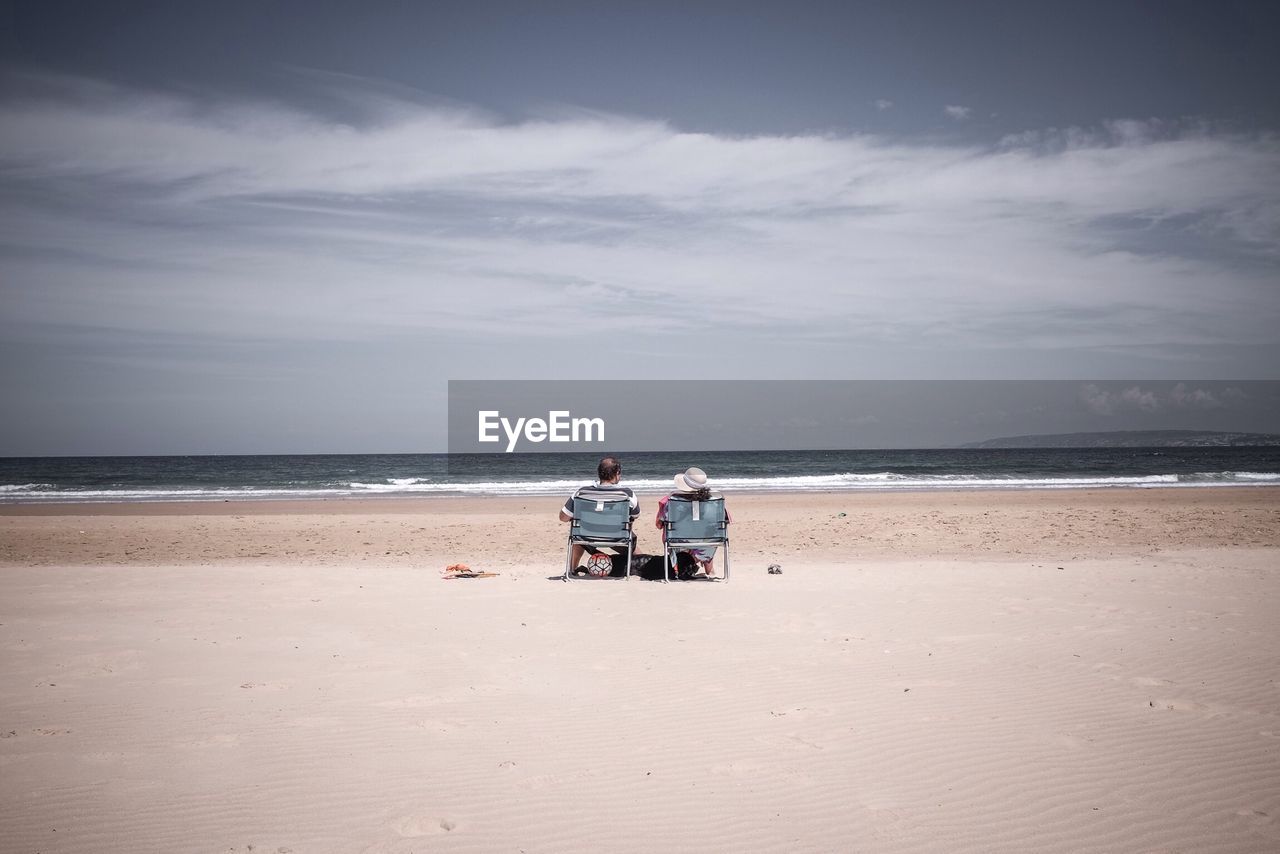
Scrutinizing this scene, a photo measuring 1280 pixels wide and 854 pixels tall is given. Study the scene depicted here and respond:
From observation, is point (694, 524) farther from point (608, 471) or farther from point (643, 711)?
point (643, 711)

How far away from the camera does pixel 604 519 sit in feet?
26.1

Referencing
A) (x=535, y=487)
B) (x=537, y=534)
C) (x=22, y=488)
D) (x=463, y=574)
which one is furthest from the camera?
(x=22, y=488)

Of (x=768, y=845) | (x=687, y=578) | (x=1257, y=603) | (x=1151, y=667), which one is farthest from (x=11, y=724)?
(x=1257, y=603)

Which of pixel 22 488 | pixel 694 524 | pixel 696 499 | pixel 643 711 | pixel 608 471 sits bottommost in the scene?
pixel 22 488

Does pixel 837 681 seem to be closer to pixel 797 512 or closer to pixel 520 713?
pixel 520 713

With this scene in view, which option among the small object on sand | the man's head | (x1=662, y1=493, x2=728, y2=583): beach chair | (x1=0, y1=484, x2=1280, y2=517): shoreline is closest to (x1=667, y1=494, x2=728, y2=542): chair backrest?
(x1=662, y1=493, x2=728, y2=583): beach chair

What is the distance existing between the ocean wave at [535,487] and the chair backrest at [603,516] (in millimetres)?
18983

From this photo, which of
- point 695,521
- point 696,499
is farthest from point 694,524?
point 696,499

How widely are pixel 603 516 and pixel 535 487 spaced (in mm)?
23797

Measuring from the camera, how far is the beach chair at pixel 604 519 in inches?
312

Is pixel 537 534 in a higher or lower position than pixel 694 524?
lower

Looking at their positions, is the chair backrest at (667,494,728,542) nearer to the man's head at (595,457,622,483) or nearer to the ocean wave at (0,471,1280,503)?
the man's head at (595,457,622,483)

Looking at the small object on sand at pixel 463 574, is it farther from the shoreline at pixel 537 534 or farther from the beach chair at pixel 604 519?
the beach chair at pixel 604 519

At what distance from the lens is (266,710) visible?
404cm
